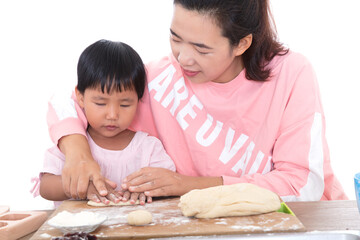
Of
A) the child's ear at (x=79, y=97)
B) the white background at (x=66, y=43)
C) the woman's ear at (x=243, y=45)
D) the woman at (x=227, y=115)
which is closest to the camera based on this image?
the woman at (x=227, y=115)

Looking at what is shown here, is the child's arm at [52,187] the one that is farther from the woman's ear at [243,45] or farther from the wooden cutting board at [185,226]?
the woman's ear at [243,45]

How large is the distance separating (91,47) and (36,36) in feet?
5.17

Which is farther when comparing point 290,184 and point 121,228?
point 290,184

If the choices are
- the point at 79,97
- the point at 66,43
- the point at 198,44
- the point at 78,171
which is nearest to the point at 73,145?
the point at 78,171

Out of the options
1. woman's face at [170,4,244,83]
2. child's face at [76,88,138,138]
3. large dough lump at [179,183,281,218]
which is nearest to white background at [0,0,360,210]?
child's face at [76,88,138,138]

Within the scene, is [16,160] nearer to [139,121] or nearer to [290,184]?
[139,121]

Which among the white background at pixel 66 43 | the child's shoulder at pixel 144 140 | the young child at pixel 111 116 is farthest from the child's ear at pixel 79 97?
the white background at pixel 66 43

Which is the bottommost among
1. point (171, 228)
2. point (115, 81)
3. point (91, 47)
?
point (171, 228)

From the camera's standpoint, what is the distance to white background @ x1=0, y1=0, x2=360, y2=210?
10.9 feet

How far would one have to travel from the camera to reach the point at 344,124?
Answer: 362 centimetres

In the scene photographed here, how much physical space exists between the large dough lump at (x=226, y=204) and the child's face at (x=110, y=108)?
0.54 m

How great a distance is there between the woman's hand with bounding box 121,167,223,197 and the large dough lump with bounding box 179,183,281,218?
9.6 inches

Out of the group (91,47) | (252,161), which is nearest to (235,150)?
(252,161)

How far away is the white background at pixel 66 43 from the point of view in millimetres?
3328
